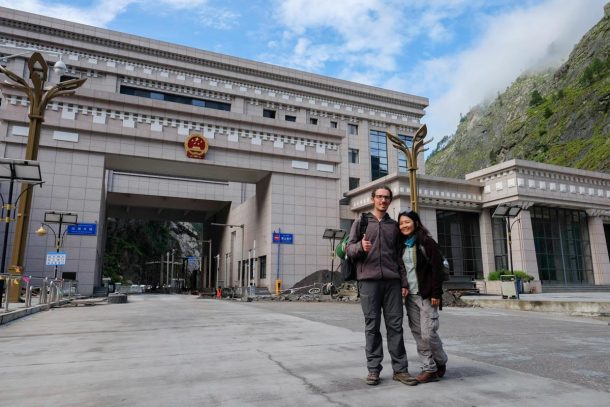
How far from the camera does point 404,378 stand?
3.64m

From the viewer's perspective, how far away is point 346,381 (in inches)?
145

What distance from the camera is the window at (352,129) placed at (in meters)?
40.7

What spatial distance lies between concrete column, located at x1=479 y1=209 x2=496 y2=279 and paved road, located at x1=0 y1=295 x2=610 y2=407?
23412 millimetres

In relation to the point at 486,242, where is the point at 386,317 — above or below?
below

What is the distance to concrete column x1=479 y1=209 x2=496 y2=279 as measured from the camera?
2898 cm

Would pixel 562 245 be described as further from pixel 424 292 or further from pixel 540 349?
pixel 424 292

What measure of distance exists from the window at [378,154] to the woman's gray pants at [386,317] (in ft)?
119

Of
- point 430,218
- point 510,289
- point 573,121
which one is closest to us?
point 510,289

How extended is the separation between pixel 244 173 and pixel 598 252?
2616cm

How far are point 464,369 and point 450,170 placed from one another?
438 feet

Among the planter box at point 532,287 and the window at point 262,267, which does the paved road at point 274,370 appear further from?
the window at point 262,267

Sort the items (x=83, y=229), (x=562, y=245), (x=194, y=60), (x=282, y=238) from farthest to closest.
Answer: (x=194, y=60) < (x=562, y=245) < (x=282, y=238) < (x=83, y=229)

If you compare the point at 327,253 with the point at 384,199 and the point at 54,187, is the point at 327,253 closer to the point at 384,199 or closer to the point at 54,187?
the point at 54,187

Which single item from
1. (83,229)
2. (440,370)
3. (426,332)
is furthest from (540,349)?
(83,229)
